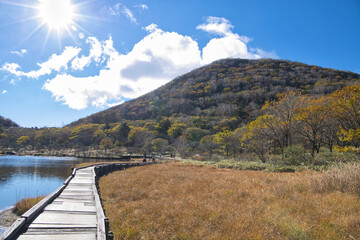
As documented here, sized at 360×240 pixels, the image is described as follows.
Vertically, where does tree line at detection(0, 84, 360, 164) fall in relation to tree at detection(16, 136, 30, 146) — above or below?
below

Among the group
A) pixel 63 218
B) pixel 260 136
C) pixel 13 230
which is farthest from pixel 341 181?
pixel 260 136

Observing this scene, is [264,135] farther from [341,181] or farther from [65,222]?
[65,222]

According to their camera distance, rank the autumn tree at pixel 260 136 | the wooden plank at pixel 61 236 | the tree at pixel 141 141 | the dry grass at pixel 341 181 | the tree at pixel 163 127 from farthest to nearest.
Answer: the tree at pixel 163 127
the tree at pixel 141 141
the autumn tree at pixel 260 136
the dry grass at pixel 341 181
the wooden plank at pixel 61 236

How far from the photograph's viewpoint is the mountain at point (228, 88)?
313ft

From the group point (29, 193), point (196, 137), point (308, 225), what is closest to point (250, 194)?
point (308, 225)

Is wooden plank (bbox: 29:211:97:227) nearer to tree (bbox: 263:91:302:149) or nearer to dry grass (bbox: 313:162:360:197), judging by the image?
dry grass (bbox: 313:162:360:197)

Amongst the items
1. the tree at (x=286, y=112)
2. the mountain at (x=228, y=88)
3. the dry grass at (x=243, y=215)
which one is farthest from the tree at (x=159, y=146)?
the dry grass at (x=243, y=215)

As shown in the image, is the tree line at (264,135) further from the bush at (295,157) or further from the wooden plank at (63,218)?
the wooden plank at (63,218)

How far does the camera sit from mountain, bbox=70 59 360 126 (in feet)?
313

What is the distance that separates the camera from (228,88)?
4727 inches

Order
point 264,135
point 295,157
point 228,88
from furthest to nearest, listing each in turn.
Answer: point 228,88
point 264,135
point 295,157

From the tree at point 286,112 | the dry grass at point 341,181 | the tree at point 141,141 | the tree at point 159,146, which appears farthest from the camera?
the tree at point 141,141

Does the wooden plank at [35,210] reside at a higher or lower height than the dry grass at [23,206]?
higher

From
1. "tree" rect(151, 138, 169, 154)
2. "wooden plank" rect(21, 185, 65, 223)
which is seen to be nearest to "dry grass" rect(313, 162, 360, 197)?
"wooden plank" rect(21, 185, 65, 223)
